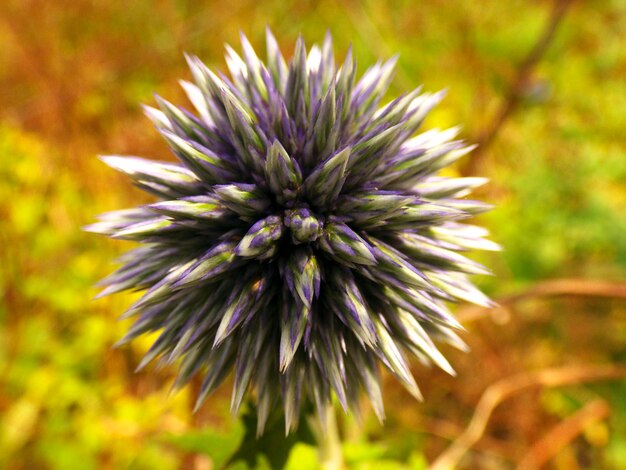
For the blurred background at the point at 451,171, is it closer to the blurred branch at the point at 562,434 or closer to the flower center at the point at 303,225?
the blurred branch at the point at 562,434

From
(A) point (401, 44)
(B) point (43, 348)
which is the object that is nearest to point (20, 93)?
(B) point (43, 348)

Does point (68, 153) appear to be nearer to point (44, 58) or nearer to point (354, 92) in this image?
point (44, 58)

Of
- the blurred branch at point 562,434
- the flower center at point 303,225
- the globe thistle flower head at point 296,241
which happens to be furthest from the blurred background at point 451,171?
the flower center at point 303,225

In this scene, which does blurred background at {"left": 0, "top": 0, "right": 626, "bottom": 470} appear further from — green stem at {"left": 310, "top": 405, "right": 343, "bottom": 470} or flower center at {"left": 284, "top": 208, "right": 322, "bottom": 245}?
flower center at {"left": 284, "top": 208, "right": 322, "bottom": 245}

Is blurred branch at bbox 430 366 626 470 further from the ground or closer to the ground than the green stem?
closer to the ground

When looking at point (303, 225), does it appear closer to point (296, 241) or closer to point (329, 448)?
point (296, 241)

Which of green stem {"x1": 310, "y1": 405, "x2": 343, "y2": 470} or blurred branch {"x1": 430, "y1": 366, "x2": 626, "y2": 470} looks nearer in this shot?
green stem {"x1": 310, "y1": 405, "x2": 343, "y2": 470}

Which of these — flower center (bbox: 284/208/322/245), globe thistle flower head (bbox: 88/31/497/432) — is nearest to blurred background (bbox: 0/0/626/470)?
globe thistle flower head (bbox: 88/31/497/432)
